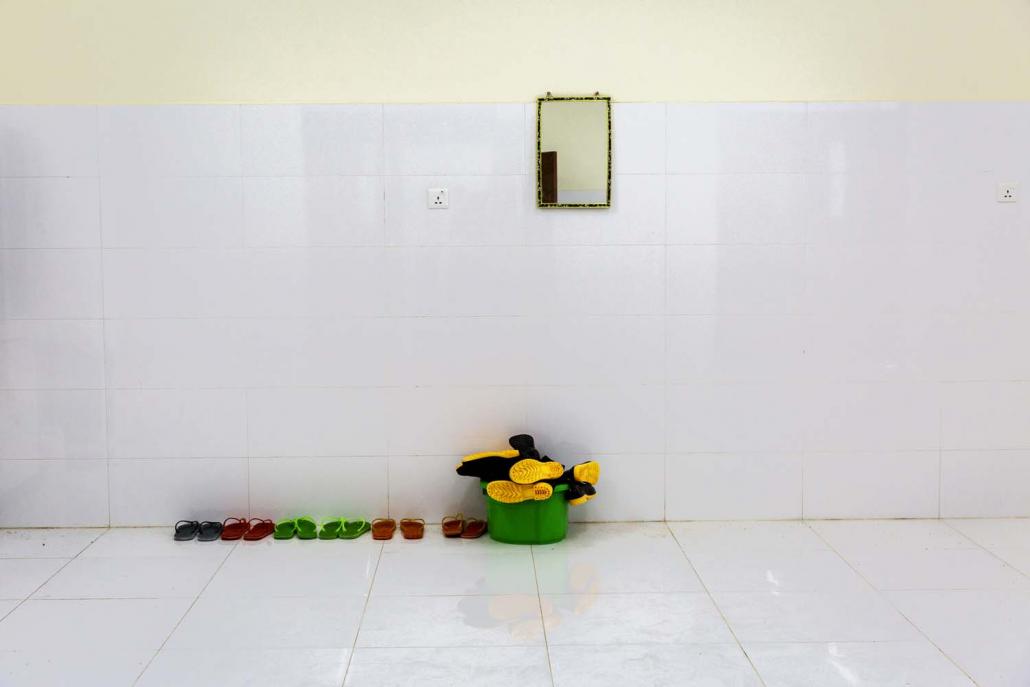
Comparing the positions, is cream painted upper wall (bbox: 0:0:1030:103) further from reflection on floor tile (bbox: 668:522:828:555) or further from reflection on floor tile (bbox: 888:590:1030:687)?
reflection on floor tile (bbox: 888:590:1030:687)

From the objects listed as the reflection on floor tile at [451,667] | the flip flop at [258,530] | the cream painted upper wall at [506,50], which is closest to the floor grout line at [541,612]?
the reflection on floor tile at [451,667]

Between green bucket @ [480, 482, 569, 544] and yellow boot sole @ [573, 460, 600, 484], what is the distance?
0.07 m

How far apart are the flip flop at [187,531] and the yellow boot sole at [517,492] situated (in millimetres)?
1104

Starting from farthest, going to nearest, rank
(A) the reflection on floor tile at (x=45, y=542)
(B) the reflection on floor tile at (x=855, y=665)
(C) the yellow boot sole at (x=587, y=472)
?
(C) the yellow boot sole at (x=587, y=472) < (A) the reflection on floor tile at (x=45, y=542) < (B) the reflection on floor tile at (x=855, y=665)

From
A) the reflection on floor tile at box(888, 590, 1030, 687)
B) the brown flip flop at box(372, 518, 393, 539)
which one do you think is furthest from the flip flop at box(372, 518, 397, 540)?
the reflection on floor tile at box(888, 590, 1030, 687)

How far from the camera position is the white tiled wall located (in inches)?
142

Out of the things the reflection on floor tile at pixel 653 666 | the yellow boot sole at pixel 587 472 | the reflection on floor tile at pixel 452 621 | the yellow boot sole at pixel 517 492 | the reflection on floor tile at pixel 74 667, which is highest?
the yellow boot sole at pixel 587 472

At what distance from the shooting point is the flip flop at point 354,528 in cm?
357

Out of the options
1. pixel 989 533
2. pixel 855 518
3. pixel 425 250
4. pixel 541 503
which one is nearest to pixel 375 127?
pixel 425 250

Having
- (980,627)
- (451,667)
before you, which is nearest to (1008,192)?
(980,627)

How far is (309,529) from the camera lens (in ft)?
11.8

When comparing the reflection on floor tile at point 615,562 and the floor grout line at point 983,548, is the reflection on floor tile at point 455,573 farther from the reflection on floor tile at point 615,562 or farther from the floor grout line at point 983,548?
the floor grout line at point 983,548

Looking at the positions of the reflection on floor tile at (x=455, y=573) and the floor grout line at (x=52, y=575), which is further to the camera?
the reflection on floor tile at (x=455, y=573)

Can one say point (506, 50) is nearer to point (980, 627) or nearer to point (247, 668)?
point (247, 668)
